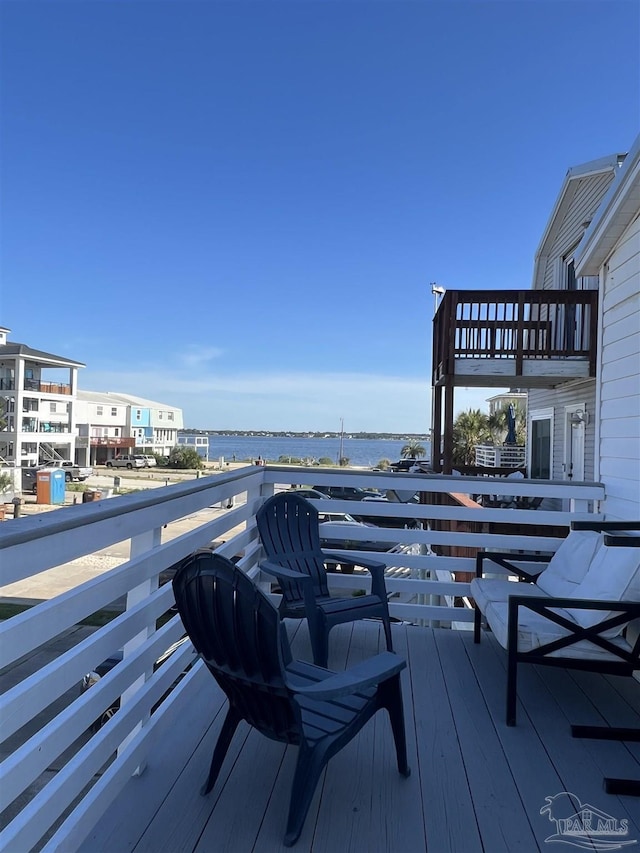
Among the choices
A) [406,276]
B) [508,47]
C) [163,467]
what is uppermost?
[406,276]

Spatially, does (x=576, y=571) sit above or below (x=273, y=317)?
below

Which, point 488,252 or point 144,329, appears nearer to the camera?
point 488,252

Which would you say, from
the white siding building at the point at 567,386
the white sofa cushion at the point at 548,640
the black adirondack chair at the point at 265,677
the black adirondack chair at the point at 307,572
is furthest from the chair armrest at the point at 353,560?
the white siding building at the point at 567,386

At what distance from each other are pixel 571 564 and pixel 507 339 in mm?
5142

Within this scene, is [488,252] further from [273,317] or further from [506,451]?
[273,317]

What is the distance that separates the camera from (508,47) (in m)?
6.72

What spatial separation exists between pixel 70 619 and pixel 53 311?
987 inches

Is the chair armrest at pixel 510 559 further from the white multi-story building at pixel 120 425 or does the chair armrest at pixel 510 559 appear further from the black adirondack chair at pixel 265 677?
the white multi-story building at pixel 120 425

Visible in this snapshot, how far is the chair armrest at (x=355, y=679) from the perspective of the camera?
1.44 metres

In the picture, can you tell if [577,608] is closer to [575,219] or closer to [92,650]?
[92,650]

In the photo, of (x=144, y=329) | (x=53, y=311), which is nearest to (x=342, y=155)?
(x=53, y=311)

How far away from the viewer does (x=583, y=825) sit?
1630 millimetres

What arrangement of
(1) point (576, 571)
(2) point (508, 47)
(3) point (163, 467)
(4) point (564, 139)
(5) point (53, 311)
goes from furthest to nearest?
1. (3) point (163, 467)
2. (5) point (53, 311)
3. (4) point (564, 139)
4. (2) point (508, 47)
5. (1) point (576, 571)

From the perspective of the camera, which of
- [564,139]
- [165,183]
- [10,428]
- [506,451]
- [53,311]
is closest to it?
[564,139]
